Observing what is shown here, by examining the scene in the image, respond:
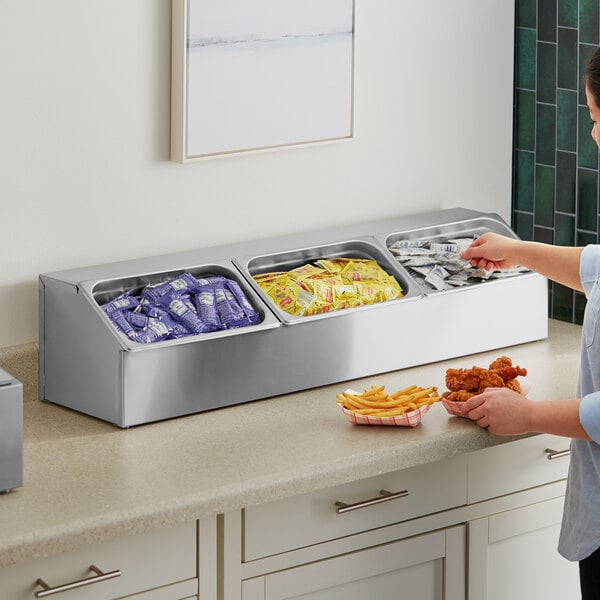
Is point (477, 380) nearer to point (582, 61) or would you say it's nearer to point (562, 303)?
point (562, 303)

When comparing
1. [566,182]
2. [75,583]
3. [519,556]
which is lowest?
[519,556]

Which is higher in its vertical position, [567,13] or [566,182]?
[567,13]

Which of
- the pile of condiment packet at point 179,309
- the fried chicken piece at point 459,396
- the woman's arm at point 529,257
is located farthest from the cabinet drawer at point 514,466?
the pile of condiment packet at point 179,309

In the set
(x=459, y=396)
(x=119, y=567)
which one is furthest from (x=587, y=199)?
(x=119, y=567)

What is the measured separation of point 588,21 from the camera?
2.91 m

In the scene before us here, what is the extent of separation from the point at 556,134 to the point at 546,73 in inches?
5.8

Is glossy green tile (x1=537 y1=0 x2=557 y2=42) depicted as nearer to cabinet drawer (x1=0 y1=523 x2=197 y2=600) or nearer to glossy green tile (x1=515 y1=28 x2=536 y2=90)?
glossy green tile (x1=515 y1=28 x2=536 y2=90)

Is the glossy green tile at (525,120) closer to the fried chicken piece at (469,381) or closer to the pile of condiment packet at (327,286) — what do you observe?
the pile of condiment packet at (327,286)

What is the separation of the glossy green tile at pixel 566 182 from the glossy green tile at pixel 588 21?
0.26 meters

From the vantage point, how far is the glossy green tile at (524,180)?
313cm

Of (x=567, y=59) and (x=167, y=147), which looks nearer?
(x=167, y=147)

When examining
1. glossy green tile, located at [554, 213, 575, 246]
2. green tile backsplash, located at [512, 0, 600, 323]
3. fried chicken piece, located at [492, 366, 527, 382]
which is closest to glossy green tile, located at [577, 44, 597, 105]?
green tile backsplash, located at [512, 0, 600, 323]

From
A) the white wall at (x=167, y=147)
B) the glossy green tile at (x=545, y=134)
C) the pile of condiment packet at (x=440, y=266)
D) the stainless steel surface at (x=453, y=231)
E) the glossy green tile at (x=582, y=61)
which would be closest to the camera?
the white wall at (x=167, y=147)

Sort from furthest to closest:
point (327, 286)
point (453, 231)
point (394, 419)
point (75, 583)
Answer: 1. point (453, 231)
2. point (327, 286)
3. point (394, 419)
4. point (75, 583)
